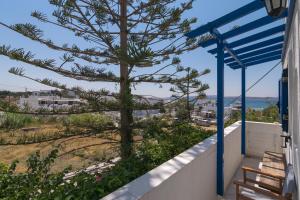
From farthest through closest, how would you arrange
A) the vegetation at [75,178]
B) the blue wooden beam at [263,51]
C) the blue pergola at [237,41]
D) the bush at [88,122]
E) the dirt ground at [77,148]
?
the blue wooden beam at [263,51]
the bush at [88,122]
the dirt ground at [77,148]
the blue pergola at [237,41]
the vegetation at [75,178]

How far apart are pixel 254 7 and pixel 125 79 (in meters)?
1.85

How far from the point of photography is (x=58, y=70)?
3.71 m

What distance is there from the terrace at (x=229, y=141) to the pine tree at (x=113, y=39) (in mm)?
656

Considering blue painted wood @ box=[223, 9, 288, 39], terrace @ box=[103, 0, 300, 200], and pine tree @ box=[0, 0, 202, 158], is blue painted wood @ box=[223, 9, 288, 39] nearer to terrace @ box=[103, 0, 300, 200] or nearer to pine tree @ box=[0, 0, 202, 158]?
terrace @ box=[103, 0, 300, 200]

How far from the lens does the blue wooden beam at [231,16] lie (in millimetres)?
2432

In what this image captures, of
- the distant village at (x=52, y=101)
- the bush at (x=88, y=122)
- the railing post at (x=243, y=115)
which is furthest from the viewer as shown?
the railing post at (x=243, y=115)

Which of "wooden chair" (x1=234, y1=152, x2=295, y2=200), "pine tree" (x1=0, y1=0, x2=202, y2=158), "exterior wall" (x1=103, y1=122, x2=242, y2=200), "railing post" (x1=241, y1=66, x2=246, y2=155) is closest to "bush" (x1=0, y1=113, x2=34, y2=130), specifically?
"pine tree" (x1=0, y1=0, x2=202, y2=158)

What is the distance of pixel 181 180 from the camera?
7.04ft

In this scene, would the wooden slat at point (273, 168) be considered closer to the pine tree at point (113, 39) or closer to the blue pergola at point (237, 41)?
the blue pergola at point (237, 41)

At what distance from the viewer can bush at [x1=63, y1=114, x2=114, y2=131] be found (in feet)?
12.5

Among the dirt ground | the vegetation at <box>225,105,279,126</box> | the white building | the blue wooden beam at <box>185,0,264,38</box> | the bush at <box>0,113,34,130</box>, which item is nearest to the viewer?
the blue wooden beam at <box>185,0,264,38</box>

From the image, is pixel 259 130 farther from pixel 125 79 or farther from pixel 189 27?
pixel 125 79

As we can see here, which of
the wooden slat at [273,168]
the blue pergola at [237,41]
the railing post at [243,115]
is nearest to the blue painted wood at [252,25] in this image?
the blue pergola at [237,41]

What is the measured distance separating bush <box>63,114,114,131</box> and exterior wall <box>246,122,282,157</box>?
3.82 meters
